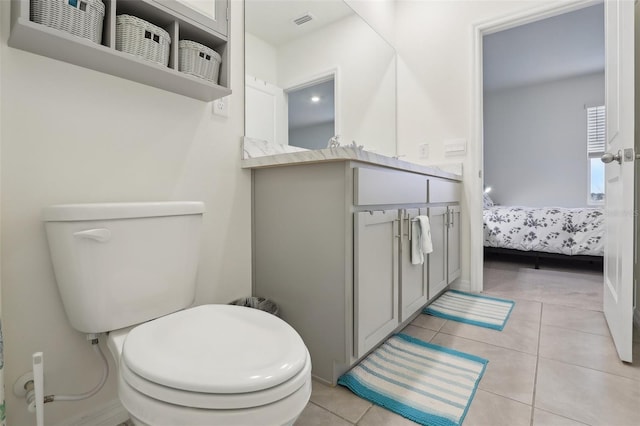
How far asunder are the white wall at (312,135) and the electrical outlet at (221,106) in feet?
1.43

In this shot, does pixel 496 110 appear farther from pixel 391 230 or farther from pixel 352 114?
pixel 391 230

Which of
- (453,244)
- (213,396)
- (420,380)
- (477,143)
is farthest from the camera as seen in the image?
(477,143)

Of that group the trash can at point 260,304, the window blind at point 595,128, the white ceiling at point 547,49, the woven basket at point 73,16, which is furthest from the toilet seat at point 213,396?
the window blind at point 595,128

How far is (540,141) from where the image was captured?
198 inches

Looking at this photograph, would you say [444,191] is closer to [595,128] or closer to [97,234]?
[97,234]

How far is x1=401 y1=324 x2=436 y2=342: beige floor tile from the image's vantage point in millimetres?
1680

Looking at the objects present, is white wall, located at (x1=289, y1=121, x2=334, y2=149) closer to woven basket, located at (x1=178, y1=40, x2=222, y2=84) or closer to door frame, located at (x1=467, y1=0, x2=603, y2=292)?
woven basket, located at (x1=178, y1=40, x2=222, y2=84)

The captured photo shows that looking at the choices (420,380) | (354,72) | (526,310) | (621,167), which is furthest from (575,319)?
(354,72)

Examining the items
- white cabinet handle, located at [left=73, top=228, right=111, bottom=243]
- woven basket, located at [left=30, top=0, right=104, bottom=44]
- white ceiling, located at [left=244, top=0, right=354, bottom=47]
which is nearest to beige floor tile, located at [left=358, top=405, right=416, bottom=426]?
white cabinet handle, located at [left=73, top=228, right=111, bottom=243]

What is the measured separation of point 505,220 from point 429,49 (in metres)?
1.96

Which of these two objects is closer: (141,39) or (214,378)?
(214,378)

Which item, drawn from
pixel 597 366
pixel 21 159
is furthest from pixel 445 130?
pixel 21 159

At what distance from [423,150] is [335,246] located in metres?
1.74

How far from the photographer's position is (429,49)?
262 centimetres
